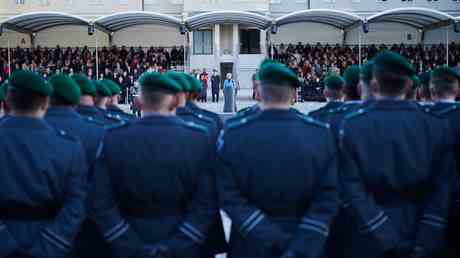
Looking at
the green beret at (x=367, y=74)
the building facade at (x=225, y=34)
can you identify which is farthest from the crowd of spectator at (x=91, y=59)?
the green beret at (x=367, y=74)

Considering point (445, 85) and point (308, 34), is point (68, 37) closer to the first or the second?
point (308, 34)

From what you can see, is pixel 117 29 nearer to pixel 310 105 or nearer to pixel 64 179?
pixel 310 105

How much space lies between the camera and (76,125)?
4961 mm

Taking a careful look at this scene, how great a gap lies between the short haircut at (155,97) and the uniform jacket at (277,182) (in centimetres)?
46

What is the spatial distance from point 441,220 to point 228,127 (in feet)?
4.47

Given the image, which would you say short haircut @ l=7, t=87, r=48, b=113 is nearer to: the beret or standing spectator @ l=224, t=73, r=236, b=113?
the beret

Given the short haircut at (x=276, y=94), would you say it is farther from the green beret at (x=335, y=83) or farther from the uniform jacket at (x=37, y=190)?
the green beret at (x=335, y=83)

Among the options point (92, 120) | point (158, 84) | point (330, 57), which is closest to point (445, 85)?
point (158, 84)

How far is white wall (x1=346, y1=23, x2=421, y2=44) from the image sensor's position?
4147 cm

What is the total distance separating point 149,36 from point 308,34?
31.9 ft

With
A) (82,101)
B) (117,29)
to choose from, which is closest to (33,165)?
A: (82,101)

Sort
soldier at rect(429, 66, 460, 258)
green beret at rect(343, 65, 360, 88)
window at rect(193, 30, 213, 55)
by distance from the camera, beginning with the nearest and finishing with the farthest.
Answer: soldier at rect(429, 66, 460, 258)
green beret at rect(343, 65, 360, 88)
window at rect(193, 30, 213, 55)

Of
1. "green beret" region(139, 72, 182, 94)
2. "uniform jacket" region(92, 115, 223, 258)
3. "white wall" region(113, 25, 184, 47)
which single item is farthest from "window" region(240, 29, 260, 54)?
"uniform jacket" region(92, 115, 223, 258)

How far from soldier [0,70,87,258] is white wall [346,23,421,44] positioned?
127ft
